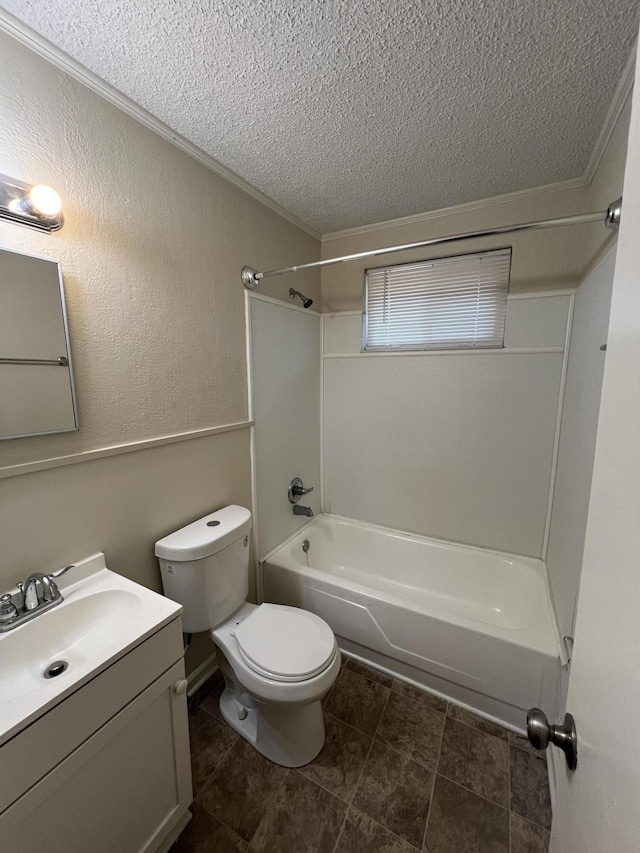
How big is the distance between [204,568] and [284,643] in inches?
17.2

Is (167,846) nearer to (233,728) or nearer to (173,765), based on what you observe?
(173,765)

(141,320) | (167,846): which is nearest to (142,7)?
(141,320)

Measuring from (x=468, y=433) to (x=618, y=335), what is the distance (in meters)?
1.65

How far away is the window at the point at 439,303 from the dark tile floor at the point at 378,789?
A: 1908 millimetres

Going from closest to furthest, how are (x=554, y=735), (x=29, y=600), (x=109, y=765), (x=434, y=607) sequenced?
(x=554, y=735) < (x=109, y=765) < (x=29, y=600) < (x=434, y=607)

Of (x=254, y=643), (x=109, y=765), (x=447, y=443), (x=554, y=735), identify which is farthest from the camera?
(x=447, y=443)

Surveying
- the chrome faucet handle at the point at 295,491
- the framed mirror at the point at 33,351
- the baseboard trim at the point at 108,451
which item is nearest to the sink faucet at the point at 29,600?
the baseboard trim at the point at 108,451

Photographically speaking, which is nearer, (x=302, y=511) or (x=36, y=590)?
(x=36, y=590)

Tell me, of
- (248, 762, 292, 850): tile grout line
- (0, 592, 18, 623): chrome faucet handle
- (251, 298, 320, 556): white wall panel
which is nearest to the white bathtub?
(251, 298, 320, 556): white wall panel

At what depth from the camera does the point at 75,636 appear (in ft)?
3.34

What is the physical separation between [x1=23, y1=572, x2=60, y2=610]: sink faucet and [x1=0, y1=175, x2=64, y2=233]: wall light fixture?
102cm

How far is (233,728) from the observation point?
148 centimetres

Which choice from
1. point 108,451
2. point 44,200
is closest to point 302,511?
point 108,451

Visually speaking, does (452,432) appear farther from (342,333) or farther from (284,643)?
(284,643)
